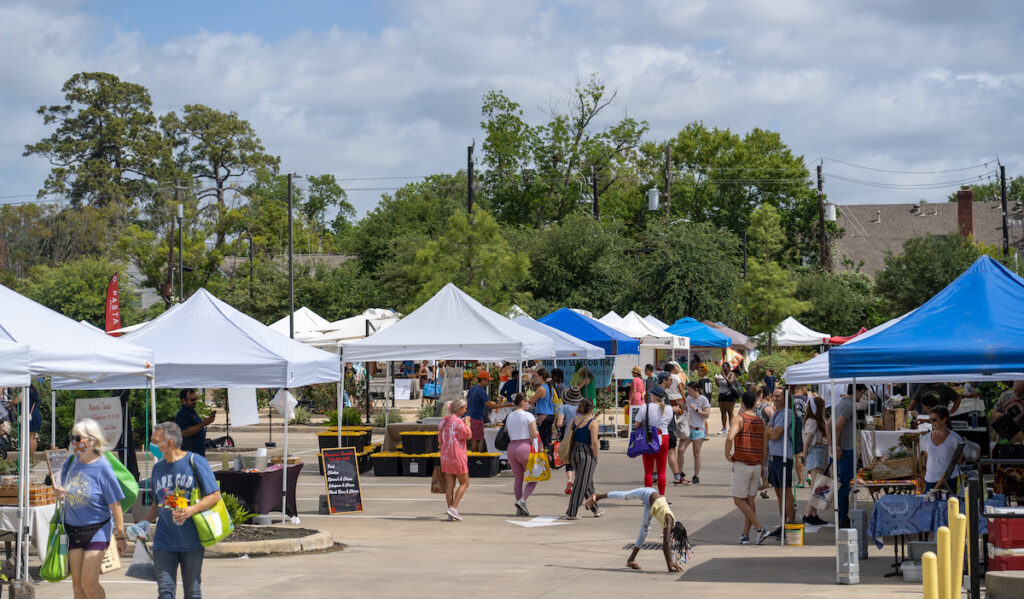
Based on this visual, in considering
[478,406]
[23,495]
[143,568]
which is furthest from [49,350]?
[478,406]

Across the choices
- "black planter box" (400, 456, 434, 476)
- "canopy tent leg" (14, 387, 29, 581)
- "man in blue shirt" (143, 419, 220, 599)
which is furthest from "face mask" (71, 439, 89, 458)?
"black planter box" (400, 456, 434, 476)

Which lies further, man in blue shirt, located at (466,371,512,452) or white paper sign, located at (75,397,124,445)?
man in blue shirt, located at (466,371,512,452)

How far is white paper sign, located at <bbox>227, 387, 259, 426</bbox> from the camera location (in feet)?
66.2

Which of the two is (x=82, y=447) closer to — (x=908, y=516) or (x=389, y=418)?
(x=908, y=516)

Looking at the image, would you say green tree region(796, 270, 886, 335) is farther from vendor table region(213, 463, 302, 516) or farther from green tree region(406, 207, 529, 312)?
vendor table region(213, 463, 302, 516)

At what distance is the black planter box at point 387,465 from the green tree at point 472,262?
1706 centimetres

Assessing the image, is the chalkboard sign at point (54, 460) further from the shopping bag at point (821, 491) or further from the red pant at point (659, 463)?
the shopping bag at point (821, 491)

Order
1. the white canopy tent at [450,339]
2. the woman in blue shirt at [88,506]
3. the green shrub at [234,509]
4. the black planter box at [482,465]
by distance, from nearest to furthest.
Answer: the woman in blue shirt at [88,506]
the green shrub at [234,509]
the white canopy tent at [450,339]
the black planter box at [482,465]

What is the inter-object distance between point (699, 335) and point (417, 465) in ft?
67.6

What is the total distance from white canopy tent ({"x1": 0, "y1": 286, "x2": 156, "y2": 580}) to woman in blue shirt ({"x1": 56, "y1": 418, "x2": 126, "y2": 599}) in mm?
1466

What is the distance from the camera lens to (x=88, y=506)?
823 cm

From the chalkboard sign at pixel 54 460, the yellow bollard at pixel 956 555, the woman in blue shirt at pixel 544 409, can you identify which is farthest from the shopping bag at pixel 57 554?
the woman in blue shirt at pixel 544 409

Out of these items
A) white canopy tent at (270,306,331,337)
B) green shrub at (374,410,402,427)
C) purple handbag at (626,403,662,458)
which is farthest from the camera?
white canopy tent at (270,306,331,337)

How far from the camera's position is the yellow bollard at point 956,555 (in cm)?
741
